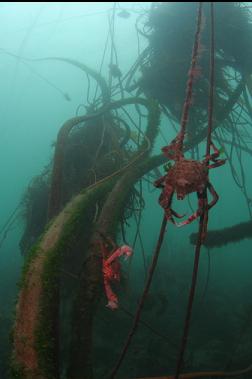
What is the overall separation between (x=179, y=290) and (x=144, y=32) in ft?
34.0

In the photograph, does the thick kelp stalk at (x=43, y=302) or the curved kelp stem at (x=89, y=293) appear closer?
the thick kelp stalk at (x=43, y=302)

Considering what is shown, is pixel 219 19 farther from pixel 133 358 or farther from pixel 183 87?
pixel 133 358

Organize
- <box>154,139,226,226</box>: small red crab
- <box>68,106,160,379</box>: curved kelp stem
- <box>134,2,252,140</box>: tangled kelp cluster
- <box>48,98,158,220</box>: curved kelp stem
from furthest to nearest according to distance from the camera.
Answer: <box>134,2,252,140</box>: tangled kelp cluster
<box>48,98,158,220</box>: curved kelp stem
<box>68,106,160,379</box>: curved kelp stem
<box>154,139,226,226</box>: small red crab

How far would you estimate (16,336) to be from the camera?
2.26 metres

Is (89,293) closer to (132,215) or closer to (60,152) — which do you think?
(60,152)

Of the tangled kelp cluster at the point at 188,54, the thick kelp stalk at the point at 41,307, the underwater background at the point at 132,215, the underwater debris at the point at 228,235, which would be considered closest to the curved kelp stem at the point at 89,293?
the underwater background at the point at 132,215

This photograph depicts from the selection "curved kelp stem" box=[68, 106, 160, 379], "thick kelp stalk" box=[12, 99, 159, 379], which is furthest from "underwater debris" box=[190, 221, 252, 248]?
"thick kelp stalk" box=[12, 99, 159, 379]

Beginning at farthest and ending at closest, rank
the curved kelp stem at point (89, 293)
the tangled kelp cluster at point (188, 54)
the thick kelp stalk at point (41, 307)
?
the tangled kelp cluster at point (188, 54)
the curved kelp stem at point (89, 293)
the thick kelp stalk at point (41, 307)

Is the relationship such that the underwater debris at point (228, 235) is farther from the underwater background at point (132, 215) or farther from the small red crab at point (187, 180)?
the small red crab at point (187, 180)

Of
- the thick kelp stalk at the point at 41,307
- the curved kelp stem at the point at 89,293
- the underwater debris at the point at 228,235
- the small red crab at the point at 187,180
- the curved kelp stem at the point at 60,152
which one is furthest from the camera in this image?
the underwater debris at the point at 228,235

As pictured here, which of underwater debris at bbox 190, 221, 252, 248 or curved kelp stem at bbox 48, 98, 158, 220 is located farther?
underwater debris at bbox 190, 221, 252, 248

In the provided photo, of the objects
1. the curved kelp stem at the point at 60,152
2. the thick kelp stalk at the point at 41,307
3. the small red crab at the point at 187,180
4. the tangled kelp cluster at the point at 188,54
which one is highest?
the tangled kelp cluster at the point at 188,54

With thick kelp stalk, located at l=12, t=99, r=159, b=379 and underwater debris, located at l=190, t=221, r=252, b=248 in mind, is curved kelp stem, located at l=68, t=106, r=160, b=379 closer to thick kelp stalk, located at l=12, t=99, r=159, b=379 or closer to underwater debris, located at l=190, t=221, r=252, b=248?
thick kelp stalk, located at l=12, t=99, r=159, b=379

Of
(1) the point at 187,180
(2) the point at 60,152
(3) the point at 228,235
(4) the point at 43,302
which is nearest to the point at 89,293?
(4) the point at 43,302
